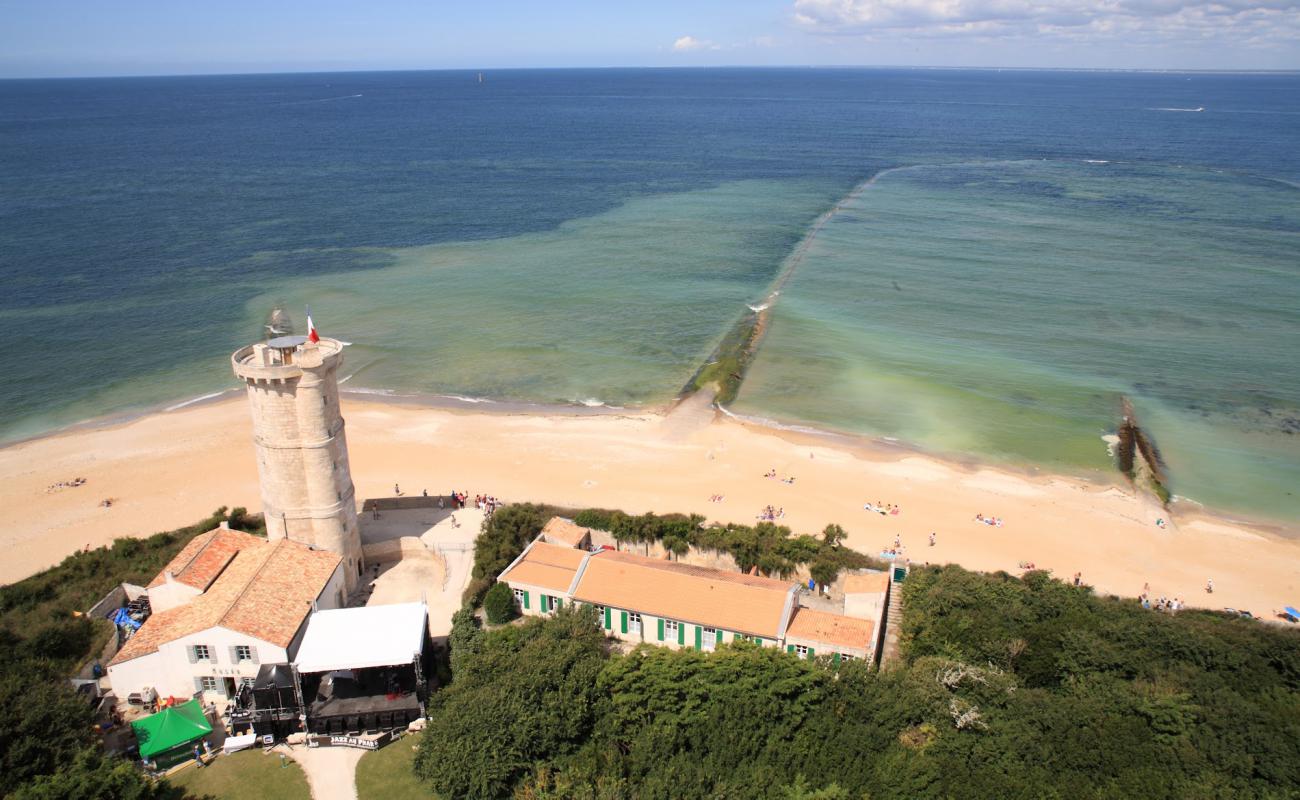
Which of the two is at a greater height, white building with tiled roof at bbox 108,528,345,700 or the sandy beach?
white building with tiled roof at bbox 108,528,345,700

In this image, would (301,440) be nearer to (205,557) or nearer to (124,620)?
(205,557)

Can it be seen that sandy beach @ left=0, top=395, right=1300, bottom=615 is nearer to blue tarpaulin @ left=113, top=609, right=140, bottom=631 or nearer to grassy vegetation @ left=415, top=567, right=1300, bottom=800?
blue tarpaulin @ left=113, top=609, right=140, bottom=631

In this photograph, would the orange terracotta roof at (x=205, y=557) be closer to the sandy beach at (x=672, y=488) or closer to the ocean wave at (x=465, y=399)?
the sandy beach at (x=672, y=488)

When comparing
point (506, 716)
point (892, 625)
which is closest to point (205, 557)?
point (506, 716)

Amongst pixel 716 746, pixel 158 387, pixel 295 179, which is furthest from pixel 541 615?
pixel 295 179

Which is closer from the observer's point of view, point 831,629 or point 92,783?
point 92,783

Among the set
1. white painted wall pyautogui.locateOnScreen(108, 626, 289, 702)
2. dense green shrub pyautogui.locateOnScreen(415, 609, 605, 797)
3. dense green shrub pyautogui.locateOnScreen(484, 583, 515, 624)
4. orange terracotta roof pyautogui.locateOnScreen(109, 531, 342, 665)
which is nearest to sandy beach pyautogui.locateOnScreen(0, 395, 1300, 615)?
dense green shrub pyautogui.locateOnScreen(484, 583, 515, 624)

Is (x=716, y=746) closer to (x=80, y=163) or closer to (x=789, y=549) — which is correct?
(x=789, y=549)
